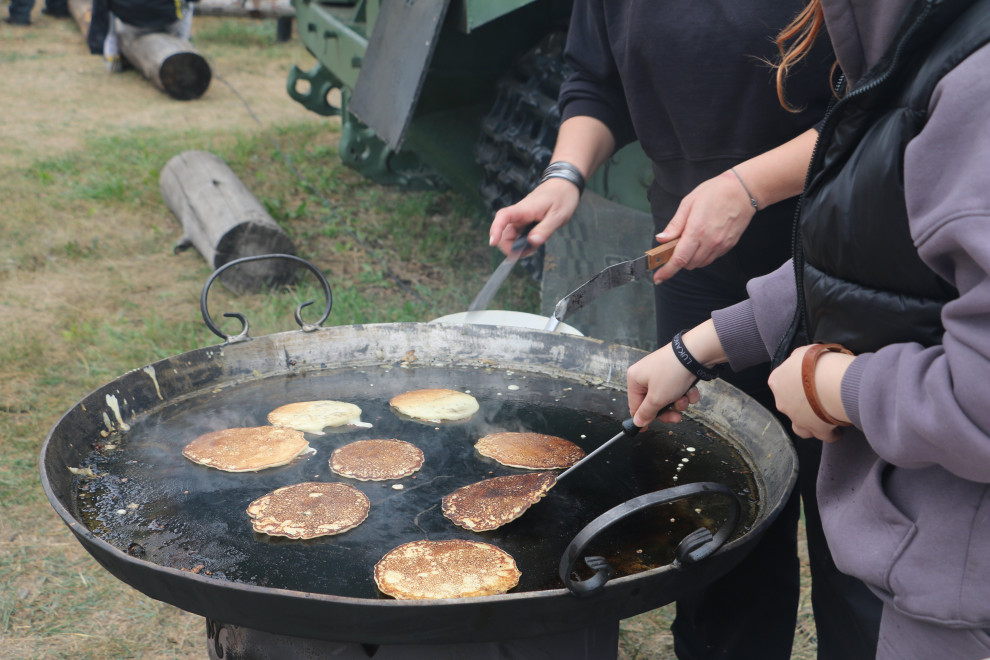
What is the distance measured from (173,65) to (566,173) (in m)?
8.51

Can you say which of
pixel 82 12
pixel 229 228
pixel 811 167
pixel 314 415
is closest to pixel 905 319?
pixel 811 167

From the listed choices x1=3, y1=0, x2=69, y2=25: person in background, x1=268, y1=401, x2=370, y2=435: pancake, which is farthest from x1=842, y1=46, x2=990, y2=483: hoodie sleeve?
x1=3, y1=0, x2=69, y2=25: person in background

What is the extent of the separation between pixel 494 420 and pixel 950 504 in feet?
3.82

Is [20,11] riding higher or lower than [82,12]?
lower

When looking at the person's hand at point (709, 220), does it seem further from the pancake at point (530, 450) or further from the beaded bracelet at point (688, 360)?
the pancake at point (530, 450)

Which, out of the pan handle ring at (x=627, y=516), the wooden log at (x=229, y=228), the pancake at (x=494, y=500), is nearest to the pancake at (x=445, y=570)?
the pancake at (x=494, y=500)

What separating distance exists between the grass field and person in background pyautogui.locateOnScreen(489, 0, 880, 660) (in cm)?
61

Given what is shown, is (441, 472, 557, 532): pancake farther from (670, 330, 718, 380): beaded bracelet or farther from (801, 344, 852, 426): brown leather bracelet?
(801, 344, 852, 426): brown leather bracelet

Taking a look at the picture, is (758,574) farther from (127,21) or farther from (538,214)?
(127,21)

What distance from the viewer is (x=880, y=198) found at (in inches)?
35.7

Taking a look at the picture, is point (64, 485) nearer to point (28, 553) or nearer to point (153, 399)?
point (153, 399)

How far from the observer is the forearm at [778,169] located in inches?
64.3

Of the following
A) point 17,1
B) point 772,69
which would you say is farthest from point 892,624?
point 17,1

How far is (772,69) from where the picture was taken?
5.87 feet
